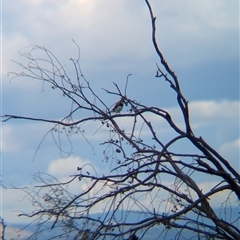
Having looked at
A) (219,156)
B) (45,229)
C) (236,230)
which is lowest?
(45,229)

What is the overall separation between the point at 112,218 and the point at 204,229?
1.25 meters

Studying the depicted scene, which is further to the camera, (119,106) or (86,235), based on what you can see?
(119,106)

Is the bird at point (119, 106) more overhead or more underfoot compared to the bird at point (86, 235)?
more overhead

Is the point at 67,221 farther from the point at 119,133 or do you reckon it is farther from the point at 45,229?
the point at 119,133

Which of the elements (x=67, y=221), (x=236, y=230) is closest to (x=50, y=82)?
(x=67, y=221)

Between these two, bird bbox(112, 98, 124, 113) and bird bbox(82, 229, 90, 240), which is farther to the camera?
bird bbox(112, 98, 124, 113)

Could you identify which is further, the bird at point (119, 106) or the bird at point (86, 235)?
the bird at point (119, 106)

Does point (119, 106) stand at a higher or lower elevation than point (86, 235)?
higher

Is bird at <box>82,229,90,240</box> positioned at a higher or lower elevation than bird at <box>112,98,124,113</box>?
lower

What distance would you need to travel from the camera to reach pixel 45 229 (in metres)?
9.90

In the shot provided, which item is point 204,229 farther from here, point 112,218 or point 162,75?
point 162,75

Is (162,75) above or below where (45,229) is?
above

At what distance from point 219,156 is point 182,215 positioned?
3.11 ft

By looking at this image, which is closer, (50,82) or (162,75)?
(162,75)
